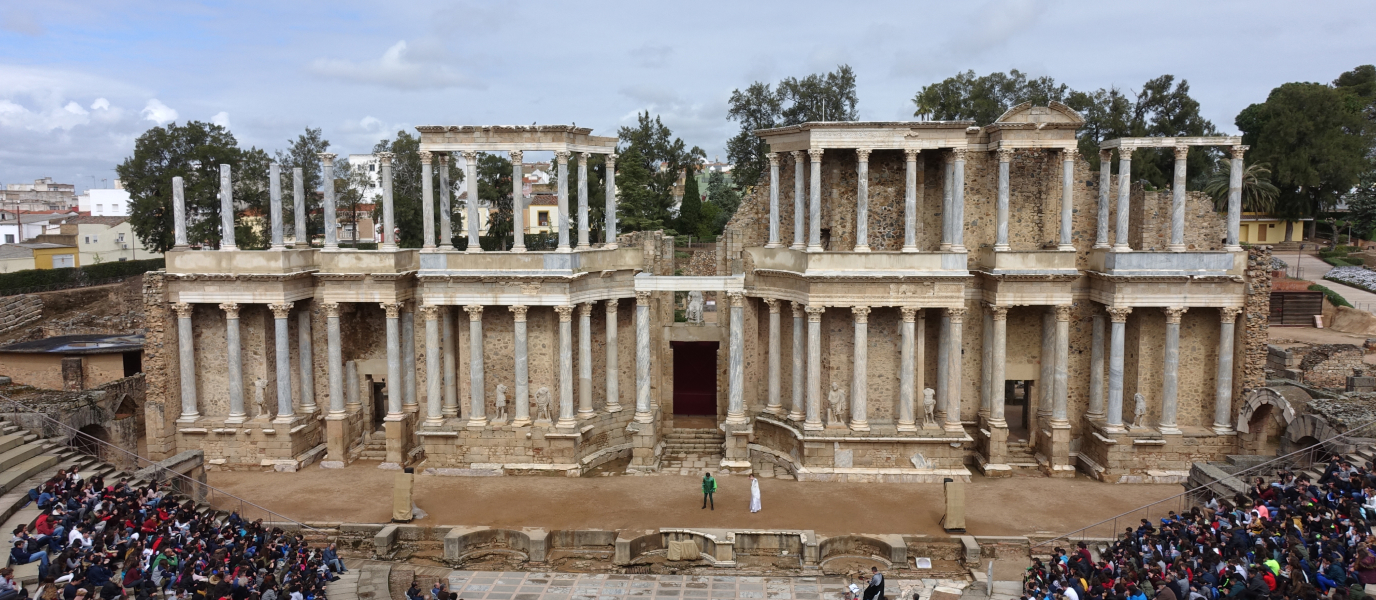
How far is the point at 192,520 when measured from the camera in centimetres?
1834

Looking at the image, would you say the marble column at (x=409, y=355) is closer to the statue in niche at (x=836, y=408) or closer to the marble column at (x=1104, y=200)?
the statue in niche at (x=836, y=408)

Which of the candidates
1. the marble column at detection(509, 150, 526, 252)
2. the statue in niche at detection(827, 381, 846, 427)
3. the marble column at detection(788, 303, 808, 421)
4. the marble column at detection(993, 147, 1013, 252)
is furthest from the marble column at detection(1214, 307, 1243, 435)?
the marble column at detection(509, 150, 526, 252)

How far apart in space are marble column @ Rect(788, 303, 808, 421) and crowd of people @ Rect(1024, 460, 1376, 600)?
384 inches

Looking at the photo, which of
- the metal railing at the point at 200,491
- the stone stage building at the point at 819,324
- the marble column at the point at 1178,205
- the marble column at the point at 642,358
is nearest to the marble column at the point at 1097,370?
the stone stage building at the point at 819,324

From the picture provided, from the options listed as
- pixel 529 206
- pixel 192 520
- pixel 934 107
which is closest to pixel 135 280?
pixel 529 206

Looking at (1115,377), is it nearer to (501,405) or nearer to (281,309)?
(501,405)

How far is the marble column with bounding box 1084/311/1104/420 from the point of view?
25562mm

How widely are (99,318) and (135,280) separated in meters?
5.82

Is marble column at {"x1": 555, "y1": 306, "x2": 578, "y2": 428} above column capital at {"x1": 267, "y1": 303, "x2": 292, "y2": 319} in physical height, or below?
below

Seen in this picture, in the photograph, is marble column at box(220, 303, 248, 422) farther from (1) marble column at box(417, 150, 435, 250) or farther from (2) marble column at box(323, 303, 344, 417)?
(1) marble column at box(417, 150, 435, 250)

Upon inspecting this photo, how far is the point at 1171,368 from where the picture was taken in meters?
24.5

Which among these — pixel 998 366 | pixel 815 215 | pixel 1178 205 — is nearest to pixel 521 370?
pixel 815 215

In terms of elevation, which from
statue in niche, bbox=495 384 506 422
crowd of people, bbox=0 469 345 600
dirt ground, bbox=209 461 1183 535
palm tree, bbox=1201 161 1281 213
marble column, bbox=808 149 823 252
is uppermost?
Result: palm tree, bbox=1201 161 1281 213

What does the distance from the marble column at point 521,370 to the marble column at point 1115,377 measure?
17.0m
